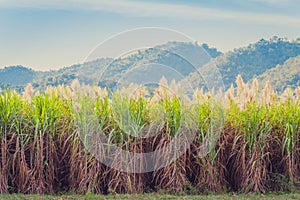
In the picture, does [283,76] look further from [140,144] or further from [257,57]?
[140,144]

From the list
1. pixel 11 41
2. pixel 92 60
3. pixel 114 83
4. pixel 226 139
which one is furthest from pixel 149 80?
pixel 11 41

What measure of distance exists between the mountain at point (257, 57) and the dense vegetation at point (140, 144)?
16.1 metres

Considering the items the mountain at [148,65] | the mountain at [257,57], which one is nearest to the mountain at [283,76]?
the mountain at [257,57]

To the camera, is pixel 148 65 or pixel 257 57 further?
pixel 257 57

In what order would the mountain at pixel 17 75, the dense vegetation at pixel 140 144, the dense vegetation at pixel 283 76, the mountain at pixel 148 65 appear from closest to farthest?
the dense vegetation at pixel 140 144, the mountain at pixel 148 65, the mountain at pixel 17 75, the dense vegetation at pixel 283 76

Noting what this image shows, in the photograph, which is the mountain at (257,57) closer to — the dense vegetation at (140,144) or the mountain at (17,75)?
the mountain at (17,75)

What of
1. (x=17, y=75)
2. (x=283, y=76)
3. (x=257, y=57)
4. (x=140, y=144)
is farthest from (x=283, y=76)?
(x=140, y=144)

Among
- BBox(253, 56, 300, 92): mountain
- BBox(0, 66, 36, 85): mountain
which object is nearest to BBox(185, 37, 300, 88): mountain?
BBox(253, 56, 300, 92): mountain

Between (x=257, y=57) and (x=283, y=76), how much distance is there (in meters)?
2.71

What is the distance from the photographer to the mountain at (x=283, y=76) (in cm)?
2275

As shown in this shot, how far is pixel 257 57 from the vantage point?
2538 cm

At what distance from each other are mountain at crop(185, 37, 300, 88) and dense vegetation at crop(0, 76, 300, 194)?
1607cm

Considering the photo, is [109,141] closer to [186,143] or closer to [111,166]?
[111,166]

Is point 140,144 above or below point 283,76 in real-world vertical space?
below
